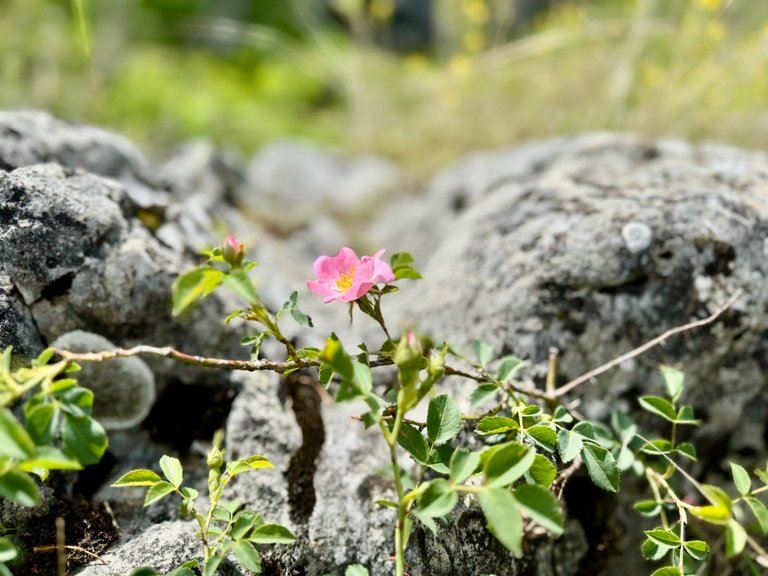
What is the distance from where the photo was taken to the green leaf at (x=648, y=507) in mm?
1160

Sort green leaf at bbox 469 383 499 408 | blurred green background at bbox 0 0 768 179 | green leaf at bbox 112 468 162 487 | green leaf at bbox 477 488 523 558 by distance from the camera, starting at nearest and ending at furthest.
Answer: green leaf at bbox 477 488 523 558 < green leaf at bbox 112 468 162 487 < green leaf at bbox 469 383 499 408 < blurred green background at bbox 0 0 768 179

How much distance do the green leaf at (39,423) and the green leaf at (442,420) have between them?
0.57m

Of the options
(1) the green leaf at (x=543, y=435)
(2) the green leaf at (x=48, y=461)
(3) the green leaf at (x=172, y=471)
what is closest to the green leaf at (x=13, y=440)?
(2) the green leaf at (x=48, y=461)

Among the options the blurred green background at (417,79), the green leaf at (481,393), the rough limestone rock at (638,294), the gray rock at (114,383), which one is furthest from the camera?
the blurred green background at (417,79)

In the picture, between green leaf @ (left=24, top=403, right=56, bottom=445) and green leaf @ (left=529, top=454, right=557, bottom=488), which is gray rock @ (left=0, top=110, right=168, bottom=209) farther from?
green leaf @ (left=529, top=454, right=557, bottom=488)

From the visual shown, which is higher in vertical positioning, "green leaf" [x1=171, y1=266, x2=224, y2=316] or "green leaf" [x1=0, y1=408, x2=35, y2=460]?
"green leaf" [x1=171, y1=266, x2=224, y2=316]

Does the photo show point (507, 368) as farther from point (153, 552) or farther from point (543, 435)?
point (153, 552)

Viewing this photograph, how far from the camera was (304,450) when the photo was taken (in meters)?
1.34

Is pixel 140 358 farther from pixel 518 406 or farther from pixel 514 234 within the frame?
pixel 514 234

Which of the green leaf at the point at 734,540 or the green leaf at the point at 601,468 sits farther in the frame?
the green leaf at the point at 601,468

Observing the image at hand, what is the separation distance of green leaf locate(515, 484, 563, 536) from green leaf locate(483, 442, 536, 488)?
28mm

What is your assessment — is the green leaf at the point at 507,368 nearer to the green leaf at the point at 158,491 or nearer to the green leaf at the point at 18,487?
the green leaf at the point at 158,491

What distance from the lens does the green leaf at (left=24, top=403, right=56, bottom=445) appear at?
81 cm

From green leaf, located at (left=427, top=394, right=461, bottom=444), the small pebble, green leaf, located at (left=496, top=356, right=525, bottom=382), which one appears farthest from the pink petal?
the small pebble
